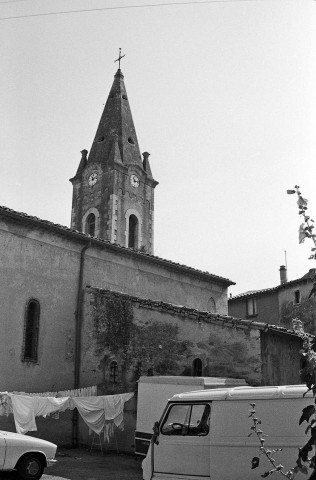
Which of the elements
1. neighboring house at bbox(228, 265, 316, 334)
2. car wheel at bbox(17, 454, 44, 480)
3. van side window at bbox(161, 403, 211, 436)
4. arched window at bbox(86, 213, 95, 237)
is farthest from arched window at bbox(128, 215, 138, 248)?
van side window at bbox(161, 403, 211, 436)

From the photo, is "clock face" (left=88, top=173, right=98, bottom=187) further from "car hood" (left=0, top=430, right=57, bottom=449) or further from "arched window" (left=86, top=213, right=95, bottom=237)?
"car hood" (left=0, top=430, right=57, bottom=449)

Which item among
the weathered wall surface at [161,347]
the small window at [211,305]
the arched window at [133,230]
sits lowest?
the weathered wall surface at [161,347]

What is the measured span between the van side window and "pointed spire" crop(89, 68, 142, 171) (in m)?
26.1

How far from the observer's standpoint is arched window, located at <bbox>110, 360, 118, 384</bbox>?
17300 millimetres

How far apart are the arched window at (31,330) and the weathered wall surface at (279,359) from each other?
7.41 m

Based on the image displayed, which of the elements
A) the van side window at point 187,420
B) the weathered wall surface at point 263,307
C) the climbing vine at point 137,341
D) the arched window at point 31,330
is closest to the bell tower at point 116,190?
the weathered wall surface at point 263,307

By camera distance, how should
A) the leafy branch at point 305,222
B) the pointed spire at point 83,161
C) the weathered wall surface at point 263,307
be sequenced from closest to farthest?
the leafy branch at point 305,222, the weathered wall surface at point 263,307, the pointed spire at point 83,161

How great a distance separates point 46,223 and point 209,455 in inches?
440

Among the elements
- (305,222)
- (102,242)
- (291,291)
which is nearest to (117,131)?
(291,291)

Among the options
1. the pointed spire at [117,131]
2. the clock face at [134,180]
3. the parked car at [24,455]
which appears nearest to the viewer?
the parked car at [24,455]

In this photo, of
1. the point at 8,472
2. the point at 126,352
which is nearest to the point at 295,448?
the point at 8,472

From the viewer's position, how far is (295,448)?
8.32m

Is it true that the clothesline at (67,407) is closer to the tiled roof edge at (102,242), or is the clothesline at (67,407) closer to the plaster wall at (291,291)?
the tiled roof edge at (102,242)

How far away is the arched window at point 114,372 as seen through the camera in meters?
17.3
